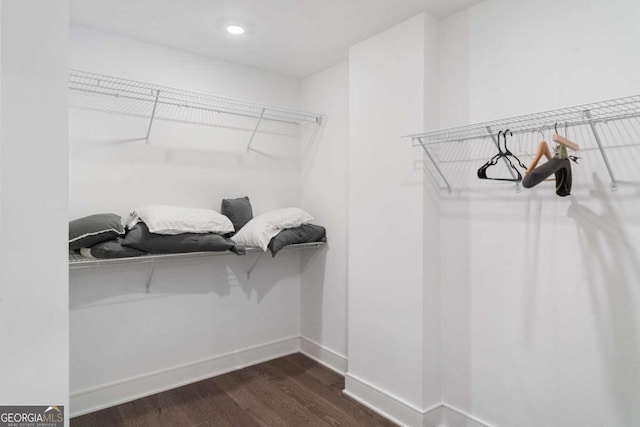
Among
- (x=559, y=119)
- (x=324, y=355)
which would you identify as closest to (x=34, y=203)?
(x=559, y=119)

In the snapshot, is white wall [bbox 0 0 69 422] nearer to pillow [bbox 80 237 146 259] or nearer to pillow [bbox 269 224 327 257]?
pillow [bbox 80 237 146 259]

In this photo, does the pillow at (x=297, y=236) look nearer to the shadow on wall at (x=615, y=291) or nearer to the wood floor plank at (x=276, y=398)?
the wood floor plank at (x=276, y=398)

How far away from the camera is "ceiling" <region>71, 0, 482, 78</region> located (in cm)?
213

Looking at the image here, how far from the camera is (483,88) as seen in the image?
208 centimetres

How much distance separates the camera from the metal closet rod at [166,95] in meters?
2.36

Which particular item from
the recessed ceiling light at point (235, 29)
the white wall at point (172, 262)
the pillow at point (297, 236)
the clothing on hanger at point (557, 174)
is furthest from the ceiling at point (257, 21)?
the pillow at point (297, 236)

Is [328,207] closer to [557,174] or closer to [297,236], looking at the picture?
[297,236]

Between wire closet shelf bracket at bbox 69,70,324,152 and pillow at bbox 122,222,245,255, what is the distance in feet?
2.46

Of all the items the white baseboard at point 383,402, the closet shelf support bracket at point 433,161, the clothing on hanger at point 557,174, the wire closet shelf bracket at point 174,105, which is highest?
the wire closet shelf bracket at point 174,105

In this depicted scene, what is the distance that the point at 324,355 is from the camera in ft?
10.2

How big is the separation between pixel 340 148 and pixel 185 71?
1.28 meters

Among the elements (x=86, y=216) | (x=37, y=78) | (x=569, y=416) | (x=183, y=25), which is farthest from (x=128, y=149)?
(x=569, y=416)

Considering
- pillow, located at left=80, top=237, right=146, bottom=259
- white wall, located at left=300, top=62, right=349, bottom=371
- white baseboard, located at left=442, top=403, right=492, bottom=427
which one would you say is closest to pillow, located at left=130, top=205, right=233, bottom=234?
pillow, located at left=80, top=237, right=146, bottom=259

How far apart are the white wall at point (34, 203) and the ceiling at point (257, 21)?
4.61 feet
